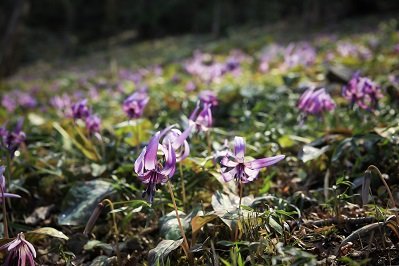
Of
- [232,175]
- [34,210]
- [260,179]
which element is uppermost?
[232,175]

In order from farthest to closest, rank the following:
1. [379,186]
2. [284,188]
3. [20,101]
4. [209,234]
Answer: [20,101]
[284,188]
[379,186]
[209,234]

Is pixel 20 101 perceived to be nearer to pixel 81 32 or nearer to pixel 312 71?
pixel 312 71

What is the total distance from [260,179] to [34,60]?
75.0ft

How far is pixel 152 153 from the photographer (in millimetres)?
1241

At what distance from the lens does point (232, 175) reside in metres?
1.36

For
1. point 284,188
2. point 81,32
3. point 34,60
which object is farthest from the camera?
point 81,32

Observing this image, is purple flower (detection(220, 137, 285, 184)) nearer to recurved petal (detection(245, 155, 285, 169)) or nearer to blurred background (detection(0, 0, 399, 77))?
recurved petal (detection(245, 155, 285, 169))

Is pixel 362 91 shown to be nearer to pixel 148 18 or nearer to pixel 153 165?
pixel 153 165

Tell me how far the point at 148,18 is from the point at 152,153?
24.1m

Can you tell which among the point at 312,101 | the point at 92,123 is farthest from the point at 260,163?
the point at 92,123

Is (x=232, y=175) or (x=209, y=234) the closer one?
Result: (x=232, y=175)

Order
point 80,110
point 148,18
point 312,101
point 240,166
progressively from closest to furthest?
point 240,166
point 312,101
point 80,110
point 148,18

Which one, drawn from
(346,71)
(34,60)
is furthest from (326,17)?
(34,60)

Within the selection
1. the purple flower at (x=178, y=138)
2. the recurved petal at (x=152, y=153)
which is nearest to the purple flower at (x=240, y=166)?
the purple flower at (x=178, y=138)
